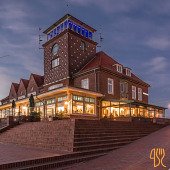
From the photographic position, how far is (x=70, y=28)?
37656 mm

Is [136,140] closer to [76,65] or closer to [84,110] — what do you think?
[84,110]

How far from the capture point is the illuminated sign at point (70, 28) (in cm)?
3791

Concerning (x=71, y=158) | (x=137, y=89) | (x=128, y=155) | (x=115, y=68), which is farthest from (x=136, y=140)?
(x=137, y=89)

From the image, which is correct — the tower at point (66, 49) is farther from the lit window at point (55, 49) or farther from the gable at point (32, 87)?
the gable at point (32, 87)

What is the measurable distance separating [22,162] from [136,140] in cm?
1258

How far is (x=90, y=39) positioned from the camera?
40312 mm

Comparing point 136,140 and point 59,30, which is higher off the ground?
point 59,30

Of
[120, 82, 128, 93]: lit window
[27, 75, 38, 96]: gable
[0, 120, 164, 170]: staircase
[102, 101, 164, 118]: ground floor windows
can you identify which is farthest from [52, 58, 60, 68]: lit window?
[0, 120, 164, 170]: staircase

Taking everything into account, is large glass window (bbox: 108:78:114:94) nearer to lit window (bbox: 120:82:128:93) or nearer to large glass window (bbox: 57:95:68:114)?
lit window (bbox: 120:82:128:93)

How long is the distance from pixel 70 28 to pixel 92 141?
971 inches

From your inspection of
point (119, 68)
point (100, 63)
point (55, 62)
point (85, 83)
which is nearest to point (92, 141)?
point (85, 83)

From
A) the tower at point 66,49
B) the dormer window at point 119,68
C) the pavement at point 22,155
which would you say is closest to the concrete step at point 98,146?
the pavement at point 22,155

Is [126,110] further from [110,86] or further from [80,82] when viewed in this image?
[80,82]

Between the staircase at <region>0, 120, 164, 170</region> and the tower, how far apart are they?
49.7ft
